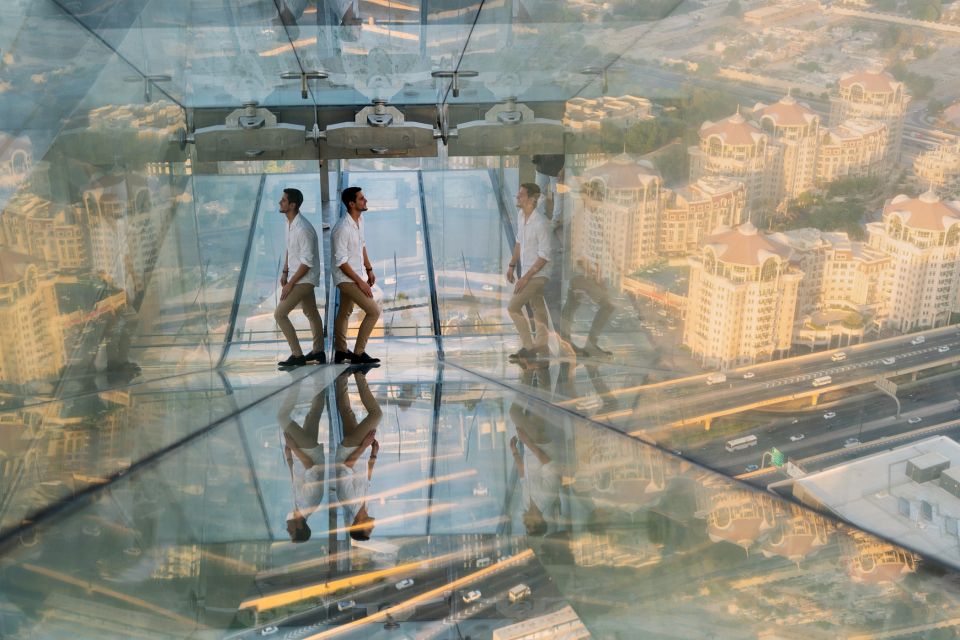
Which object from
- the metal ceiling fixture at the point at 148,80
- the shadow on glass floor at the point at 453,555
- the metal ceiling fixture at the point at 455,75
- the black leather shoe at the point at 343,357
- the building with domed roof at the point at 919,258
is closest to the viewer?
the shadow on glass floor at the point at 453,555

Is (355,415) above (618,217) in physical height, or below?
below

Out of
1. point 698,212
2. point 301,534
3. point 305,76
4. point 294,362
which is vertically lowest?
point 294,362

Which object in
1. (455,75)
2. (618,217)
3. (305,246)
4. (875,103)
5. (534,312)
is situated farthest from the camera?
(455,75)

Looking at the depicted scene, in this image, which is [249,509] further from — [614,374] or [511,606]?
[614,374]

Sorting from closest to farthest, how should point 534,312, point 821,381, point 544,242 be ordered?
point 821,381, point 544,242, point 534,312

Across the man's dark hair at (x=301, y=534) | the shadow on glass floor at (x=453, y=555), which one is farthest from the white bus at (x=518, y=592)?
the man's dark hair at (x=301, y=534)

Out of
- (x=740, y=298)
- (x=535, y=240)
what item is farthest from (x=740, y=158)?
(x=535, y=240)

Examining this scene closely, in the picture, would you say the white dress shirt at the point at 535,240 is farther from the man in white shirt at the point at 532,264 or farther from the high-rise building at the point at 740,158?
the high-rise building at the point at 740,158

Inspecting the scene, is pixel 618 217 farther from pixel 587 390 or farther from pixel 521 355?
pixel 521 355
